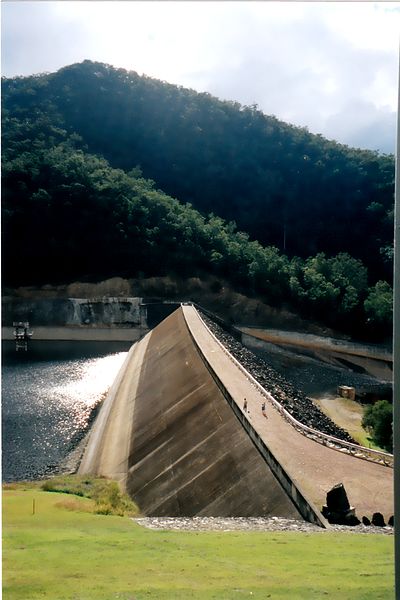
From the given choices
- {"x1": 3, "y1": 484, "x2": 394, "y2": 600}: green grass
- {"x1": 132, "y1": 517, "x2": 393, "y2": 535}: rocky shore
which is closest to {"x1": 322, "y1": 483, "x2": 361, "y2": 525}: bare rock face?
{"x1": 132, "y1": 517, "x2": 393, "y2": 535}: rocky shore

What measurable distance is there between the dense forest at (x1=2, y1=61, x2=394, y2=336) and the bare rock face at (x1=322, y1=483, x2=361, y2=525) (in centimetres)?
3168

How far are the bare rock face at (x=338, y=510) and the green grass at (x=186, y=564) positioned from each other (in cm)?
76

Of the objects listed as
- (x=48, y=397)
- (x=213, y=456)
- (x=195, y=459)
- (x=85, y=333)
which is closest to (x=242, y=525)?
(x=213, y=456)

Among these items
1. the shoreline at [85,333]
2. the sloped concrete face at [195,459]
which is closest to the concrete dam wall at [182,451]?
the sloped concrete face at [195,459]

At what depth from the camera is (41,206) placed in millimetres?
44094

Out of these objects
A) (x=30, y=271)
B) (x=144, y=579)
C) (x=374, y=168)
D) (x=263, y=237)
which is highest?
(x=374, y=168)

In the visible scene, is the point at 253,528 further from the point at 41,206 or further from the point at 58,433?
the point at 41,206

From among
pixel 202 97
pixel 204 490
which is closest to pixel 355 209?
pixel 202 97

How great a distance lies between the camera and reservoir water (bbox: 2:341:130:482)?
17.9m

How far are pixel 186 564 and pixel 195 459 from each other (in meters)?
5.77

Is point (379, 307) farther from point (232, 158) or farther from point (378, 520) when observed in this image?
point (378, 520)

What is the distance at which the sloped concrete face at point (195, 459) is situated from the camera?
10.4 m

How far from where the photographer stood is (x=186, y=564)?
22.1 feet

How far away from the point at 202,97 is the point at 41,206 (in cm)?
2953
